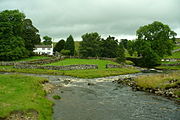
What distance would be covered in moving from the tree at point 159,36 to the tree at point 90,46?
26278 mm

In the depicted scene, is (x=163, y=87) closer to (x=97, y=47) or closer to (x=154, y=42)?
(x=154, y=42)

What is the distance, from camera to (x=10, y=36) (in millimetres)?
66750

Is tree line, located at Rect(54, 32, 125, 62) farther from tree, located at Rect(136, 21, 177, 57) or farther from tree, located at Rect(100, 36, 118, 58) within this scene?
tree, located at Rect(136, 21, 177, 57)

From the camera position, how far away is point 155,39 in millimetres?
75812

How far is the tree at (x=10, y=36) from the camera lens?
64062 mm

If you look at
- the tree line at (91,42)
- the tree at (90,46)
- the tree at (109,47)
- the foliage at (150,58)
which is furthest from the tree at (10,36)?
the foliage at (150,58)

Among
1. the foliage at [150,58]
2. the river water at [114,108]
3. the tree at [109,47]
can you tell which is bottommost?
the river water at [114,108]

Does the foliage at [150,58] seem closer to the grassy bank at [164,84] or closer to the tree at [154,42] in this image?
the tree at [154,42]

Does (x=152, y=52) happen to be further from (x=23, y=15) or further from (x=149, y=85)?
(x=23, y=15)

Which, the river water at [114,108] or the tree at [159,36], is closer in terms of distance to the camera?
the river water at [114,108]

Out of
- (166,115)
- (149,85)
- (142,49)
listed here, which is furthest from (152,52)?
(166,115)

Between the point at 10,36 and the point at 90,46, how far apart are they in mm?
41998

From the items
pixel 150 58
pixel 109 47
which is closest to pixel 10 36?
pixel 109 47

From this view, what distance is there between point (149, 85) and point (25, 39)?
60.9 meters
